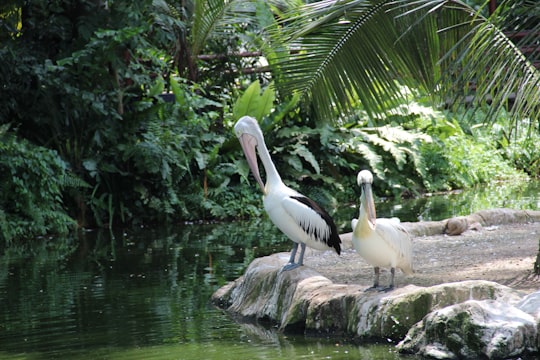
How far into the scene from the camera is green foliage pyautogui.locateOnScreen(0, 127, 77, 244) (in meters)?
14.0

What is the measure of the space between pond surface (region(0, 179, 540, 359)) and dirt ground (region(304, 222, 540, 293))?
121 cm

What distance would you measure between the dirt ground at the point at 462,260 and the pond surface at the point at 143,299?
121 cm

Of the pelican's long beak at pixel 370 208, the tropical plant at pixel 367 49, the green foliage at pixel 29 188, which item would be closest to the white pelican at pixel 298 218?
the tropical plant at pixel 367 49

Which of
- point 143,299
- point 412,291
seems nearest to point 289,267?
point 412,291

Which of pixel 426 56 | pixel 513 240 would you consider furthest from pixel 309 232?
pixel 513 240

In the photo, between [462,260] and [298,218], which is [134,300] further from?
[462,260]

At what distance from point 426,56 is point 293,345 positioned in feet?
9.92

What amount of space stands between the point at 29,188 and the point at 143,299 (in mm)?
6103

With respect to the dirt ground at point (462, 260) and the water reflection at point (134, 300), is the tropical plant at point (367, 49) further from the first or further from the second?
the water reflection at point (134, 300)

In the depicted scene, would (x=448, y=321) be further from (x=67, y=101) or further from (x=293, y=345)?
(x=67, y=101)

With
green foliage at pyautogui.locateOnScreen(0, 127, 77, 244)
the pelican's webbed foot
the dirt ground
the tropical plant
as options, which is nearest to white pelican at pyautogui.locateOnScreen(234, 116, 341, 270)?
the pelican's webbed foot

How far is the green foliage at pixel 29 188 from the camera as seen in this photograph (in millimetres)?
13969

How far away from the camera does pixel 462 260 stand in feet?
28.6

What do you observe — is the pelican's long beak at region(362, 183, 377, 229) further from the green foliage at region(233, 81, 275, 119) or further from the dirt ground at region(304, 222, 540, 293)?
the green foliage at region(233, 81, 275, 119)
